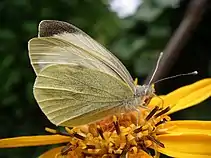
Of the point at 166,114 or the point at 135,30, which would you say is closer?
the point at 166,114

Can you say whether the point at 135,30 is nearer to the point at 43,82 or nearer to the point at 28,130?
the point at 28,130

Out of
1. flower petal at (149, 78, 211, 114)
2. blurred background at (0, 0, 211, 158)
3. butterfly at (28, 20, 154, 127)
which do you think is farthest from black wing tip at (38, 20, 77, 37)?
blurred background at (0, 0, 211, 158)

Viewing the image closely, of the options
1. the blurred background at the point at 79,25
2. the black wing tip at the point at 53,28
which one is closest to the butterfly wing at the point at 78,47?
the black wing tip at the point at 53,28

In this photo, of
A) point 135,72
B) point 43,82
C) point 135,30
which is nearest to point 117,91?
point 43,82

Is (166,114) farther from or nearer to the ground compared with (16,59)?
nearer to the ground

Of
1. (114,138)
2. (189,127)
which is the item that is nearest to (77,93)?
(114,138)

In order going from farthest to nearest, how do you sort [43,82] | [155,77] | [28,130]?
[28,130] → [155,77] → [43,82]

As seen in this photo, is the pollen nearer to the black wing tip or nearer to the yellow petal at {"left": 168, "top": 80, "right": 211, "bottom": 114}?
the yellow petal at {"left": 168, "top": 80, "right": 211, "bottom": 114}
